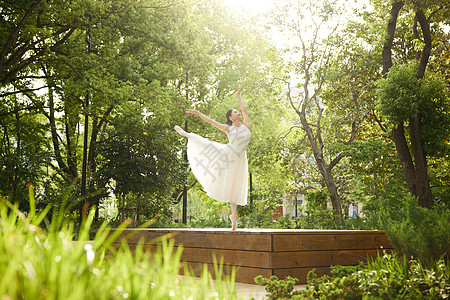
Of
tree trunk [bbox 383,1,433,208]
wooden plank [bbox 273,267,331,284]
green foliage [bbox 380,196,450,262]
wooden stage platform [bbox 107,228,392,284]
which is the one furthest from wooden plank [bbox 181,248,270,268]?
tree trunk [bbox 383,1,433,208]

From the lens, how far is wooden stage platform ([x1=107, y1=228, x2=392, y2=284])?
22.5ft

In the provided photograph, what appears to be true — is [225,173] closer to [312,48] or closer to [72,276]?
[72,276]

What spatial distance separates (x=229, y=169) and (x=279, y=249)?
2555 millimetres

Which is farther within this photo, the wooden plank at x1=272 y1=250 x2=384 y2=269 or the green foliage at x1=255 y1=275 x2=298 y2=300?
the wooden plank at x1=272 y1=250 x2=384 y2=269

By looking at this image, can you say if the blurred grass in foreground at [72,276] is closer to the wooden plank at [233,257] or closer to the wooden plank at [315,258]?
the wooden plank at [233,257]

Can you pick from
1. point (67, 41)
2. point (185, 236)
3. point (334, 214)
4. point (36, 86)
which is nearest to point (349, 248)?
point (185, 236)

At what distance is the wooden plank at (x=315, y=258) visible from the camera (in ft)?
22.5

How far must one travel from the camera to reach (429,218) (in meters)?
7.12

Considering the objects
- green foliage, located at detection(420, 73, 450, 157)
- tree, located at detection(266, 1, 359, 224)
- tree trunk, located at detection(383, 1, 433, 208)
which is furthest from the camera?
tree, located at detection(266, 1, 359, 224)

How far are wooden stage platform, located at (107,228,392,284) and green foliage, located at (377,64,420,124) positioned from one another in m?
3.03

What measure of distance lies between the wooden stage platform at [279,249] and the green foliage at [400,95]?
119 inches

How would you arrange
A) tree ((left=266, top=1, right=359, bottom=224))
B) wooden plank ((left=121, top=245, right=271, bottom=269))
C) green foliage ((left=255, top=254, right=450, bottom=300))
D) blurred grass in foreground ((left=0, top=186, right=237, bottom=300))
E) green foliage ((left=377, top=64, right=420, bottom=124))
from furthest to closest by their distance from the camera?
1. tree ((left=266, top=1, right=359, bottom=224))
2. green foliage ((left=377, top=64, right=420, bottom=124))
3. wooden plank ((left=121, top=245, right=271, bottom=269))
4. green foliage ((left=255, top=254, right=450, bottom=300))
5. blurred grass in foreground ((left=0, top=186, right=237, bottom=300))

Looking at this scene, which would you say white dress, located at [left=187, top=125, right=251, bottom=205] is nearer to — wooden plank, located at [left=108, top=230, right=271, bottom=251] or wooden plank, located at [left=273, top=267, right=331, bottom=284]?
wooden plank, located at [left=108, top=230, right=271, bottom=251]

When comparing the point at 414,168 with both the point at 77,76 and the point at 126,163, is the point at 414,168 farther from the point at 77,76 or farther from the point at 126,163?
the point at 77,76
